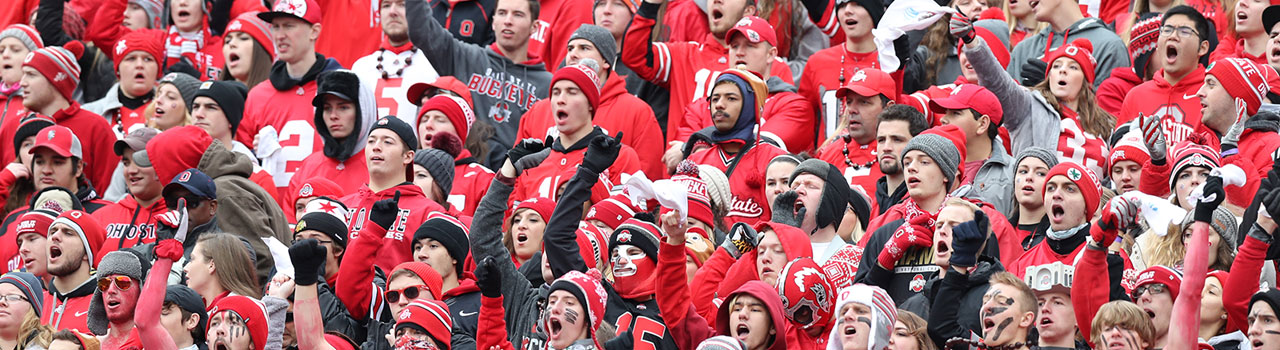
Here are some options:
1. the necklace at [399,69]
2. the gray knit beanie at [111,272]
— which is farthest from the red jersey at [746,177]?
the gray knit beanie at [111,272]

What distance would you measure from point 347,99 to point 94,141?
2222mm

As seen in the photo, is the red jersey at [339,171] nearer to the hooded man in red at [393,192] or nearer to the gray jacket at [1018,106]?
the hooded man in red at [393,192]

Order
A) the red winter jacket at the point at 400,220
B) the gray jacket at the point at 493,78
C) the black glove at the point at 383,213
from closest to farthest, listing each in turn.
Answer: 1. the black glove at the point at 383,213
2. the red winter jacket at the point at 400,220
3. the gray jacket at the point at 493,78

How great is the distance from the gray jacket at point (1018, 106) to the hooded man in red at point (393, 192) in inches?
120

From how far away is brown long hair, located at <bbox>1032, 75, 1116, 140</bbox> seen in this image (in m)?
11.9

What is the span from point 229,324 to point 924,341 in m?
3.10

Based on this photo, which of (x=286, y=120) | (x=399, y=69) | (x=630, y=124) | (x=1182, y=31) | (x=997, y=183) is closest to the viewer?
(x=997, y=183)

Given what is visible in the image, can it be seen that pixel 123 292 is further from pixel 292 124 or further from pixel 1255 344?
pixel 1255 344

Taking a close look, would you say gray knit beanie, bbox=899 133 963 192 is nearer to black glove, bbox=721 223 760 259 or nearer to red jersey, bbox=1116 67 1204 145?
black glove, bbox=721 223 760 259

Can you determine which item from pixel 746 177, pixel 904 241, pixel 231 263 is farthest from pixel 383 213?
pixel 904 241

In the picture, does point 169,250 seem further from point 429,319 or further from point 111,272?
point 429,319

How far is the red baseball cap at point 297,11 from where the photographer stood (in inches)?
532

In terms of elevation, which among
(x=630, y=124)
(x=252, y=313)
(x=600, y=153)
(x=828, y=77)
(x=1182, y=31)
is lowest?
(x=252, y=313)

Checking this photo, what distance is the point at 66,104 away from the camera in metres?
14.3
